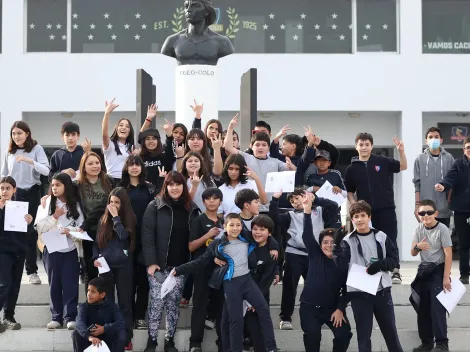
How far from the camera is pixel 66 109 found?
670 inches

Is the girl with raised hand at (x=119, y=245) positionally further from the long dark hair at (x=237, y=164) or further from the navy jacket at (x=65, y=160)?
the navy jacket at (x=65, y=160)

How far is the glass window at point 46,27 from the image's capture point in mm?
17203

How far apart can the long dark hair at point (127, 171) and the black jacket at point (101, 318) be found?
1401 mm

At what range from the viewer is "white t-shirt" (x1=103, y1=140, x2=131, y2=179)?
31.2ft

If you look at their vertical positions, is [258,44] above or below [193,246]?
above

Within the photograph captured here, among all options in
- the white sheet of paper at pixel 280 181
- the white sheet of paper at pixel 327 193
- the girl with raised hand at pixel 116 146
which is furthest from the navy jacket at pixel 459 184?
the girl with raised hand at pixel 116 146

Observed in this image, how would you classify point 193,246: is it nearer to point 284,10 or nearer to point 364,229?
point 364,229

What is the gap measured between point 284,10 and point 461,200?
345 inches

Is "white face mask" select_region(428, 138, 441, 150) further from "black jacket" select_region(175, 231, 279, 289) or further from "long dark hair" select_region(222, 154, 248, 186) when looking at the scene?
"black jacket" select_region(175, 231, 279, 289)

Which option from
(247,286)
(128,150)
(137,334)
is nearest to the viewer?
(247,286)

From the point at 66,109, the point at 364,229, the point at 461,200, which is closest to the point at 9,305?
the point at 364,229

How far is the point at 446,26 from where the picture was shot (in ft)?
57.1

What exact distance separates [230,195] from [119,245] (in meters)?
1.27

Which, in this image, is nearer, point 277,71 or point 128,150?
point 128,150
